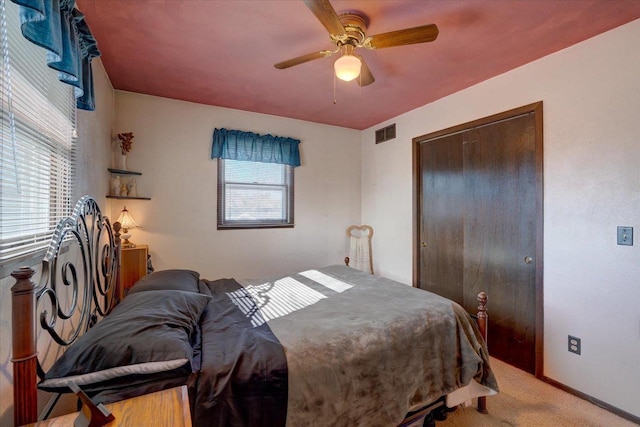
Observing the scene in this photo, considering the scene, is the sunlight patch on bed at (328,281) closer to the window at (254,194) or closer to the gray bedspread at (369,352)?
the gray bedspread at (369,352)

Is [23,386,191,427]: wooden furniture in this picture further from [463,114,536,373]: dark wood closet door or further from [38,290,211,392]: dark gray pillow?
[463,114,536,373]: dark wood closet door

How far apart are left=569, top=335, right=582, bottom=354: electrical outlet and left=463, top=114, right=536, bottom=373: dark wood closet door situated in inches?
10.1

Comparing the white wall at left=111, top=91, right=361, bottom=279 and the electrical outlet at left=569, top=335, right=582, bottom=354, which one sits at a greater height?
the white wall at left=111, top=91, right=361, bottom=279

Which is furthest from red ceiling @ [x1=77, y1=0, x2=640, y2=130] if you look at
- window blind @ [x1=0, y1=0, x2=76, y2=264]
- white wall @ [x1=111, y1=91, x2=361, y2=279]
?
window blind @ [x1=0, y1=0, x2=76, y2=264]

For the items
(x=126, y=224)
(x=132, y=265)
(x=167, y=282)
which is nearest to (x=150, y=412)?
(x=167, y=282)

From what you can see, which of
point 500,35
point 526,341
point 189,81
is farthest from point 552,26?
point 189,81

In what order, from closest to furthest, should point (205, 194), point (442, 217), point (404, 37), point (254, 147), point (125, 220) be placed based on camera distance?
point (404, 37) < point (125, 220) < point (442, 217) < point (205, 194) < point (254, 147)

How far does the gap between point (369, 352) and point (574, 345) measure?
1.86 m

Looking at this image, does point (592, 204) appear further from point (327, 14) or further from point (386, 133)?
point (386, 133)

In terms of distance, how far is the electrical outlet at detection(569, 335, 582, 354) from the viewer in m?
2.15

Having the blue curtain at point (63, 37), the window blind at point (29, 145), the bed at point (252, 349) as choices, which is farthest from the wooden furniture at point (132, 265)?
the blue curtain at point (63, 37)

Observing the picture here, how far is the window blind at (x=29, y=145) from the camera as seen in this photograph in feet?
3.28

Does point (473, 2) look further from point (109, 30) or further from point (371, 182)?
point (371, 182)

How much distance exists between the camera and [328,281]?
2535 mm
